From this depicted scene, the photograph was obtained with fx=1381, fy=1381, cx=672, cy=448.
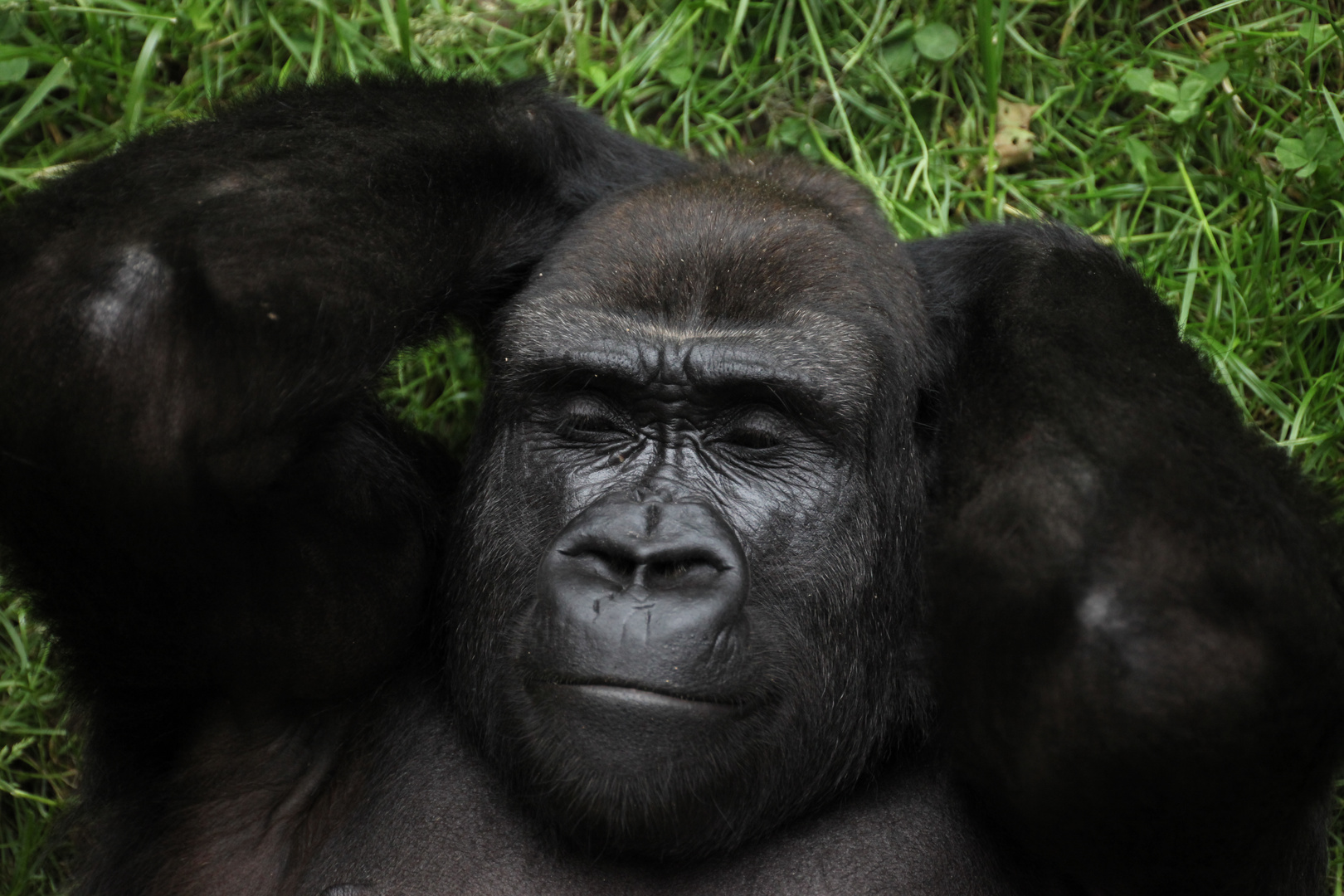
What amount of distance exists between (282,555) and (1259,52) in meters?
4.20

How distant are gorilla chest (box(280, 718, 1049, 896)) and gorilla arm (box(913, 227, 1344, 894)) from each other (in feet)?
1.15

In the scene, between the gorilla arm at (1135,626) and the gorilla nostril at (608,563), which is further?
the gorilla nostril at (608,563)

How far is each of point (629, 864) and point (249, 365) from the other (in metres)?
1.57

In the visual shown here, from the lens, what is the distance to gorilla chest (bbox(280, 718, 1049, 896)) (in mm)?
3543

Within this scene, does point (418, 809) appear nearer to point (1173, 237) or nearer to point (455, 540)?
point (455, 540)

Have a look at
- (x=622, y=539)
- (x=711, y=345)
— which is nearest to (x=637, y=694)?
(x=622, y=539)

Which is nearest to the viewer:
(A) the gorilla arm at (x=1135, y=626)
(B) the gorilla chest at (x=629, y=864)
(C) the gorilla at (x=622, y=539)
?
(A) the gorilla arm at (x=1135, y=626)

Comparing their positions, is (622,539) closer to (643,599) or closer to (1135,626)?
(643,599)

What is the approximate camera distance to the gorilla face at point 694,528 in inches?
127

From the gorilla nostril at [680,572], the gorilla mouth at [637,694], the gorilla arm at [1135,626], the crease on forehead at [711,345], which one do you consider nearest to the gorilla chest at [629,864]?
the gorilla arm at [1135,626]

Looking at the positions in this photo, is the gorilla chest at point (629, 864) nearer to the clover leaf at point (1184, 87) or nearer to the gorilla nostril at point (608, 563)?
the gorilla nostril at point (608, 563)

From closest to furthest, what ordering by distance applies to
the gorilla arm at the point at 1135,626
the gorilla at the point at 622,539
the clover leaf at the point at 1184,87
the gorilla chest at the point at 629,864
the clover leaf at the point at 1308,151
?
1. the gorilla arm at the point at 1135,626
2. the gorilla at the point at 622,539
3. the gorilla chest at the point at 629,864
4. the clover leaf at the point at 1308,151
5. the clover leaf at the point at 1184,87

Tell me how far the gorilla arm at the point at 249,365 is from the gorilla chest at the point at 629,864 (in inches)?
16.7

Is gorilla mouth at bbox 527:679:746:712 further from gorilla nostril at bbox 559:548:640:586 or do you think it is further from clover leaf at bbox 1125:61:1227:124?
clover leaf at bbox 1125:61:1227:124
